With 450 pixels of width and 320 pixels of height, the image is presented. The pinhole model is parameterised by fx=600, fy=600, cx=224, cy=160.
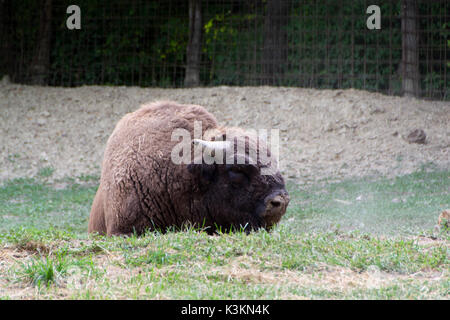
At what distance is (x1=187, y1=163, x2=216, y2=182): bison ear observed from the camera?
23.8 ft

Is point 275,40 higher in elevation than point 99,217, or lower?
higher

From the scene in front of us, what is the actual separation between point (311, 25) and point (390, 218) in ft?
31.8

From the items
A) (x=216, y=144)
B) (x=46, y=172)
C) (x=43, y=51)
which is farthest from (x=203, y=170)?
(x=43, y=51)

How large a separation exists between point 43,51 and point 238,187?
1595cm

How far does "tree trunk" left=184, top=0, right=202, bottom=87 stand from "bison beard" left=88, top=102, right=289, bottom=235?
12.8 metres

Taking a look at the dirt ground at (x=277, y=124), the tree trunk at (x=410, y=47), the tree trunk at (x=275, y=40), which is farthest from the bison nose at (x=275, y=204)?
the tree trunk at (x=275, y=40)

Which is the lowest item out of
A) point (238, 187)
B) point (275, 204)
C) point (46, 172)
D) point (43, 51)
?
point (46, 172)

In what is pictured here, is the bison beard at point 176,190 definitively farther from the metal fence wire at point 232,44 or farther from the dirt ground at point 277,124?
the metal fence wire at point 232,44

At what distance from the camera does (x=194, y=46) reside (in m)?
20.5

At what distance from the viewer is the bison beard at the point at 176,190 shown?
7086 mm

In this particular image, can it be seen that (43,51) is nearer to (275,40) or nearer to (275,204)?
(275,40)

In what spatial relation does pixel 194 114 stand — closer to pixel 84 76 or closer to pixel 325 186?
pixel 325 186

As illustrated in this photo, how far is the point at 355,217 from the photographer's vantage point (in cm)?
1186

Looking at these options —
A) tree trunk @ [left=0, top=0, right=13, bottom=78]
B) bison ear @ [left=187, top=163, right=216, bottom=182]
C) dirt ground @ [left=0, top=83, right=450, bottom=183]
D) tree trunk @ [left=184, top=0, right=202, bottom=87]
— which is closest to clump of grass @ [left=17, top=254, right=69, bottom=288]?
bison ear @ [left=187, top=163, right=216, bottom=182]
